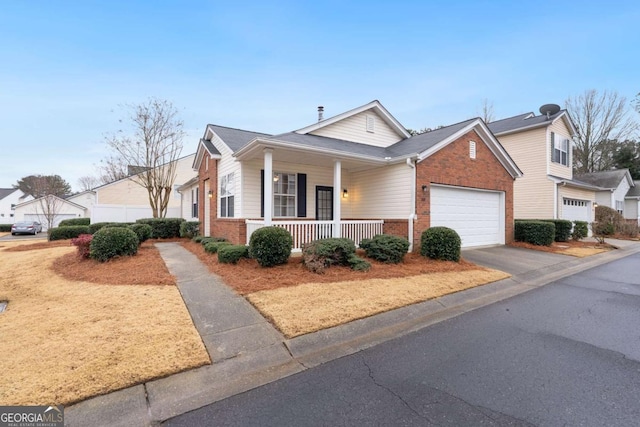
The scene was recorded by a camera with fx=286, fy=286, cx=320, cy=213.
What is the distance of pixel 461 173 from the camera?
36.6 feet

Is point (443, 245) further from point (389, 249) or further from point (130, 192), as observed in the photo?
point (130, 192)

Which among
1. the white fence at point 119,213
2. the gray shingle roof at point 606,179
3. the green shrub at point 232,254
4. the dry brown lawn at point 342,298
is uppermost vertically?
the gray shingle roof at point 606,179

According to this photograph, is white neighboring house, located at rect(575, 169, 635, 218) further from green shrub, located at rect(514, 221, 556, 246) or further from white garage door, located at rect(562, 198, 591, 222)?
green shrub, located at rect(514, 221, 556, 246)

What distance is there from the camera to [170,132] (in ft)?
60.6

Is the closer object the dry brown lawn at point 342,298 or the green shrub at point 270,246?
the dry brown lawn at point 342,298

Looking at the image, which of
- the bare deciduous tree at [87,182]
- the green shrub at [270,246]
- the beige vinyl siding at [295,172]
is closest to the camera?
the green shrub at [270,246]

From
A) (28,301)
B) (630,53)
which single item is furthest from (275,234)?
(630,53)

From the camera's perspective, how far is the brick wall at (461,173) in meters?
9.95

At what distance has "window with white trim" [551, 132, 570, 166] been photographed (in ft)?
57.9

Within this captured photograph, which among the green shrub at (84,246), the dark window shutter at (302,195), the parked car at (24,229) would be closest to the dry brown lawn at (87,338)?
the green shrub at (84,246)

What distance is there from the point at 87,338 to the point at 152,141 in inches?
691

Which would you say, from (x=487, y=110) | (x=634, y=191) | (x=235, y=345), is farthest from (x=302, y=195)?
(x=634, y=191)

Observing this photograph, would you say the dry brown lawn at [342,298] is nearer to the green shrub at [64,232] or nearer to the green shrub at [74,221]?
the green shrub at [64,232]

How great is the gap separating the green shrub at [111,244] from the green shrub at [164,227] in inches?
272
